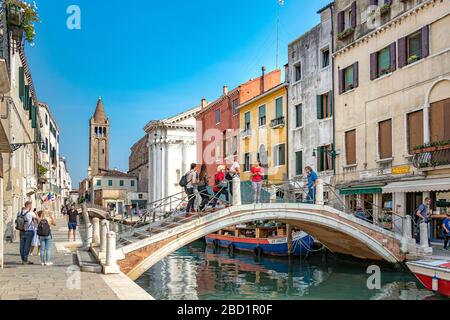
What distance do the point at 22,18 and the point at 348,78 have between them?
42.4 feet

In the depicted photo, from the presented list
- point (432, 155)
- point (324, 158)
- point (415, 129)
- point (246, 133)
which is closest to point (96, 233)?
point (432, 155)

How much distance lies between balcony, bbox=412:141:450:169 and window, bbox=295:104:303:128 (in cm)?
900

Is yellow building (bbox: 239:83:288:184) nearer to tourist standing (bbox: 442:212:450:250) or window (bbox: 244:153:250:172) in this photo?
window (bbox: 244:153:250:172)

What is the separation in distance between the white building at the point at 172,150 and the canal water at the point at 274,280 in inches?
1465

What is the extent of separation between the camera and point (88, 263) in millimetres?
12469

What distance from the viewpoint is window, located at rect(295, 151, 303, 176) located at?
26.2m

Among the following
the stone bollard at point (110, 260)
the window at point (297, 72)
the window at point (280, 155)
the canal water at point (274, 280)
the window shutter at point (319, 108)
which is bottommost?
the canal water at point (274, 280)

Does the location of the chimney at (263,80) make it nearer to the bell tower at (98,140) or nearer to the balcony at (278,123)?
the balcony at (278,123)

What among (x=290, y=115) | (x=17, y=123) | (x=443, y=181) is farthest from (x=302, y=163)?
(x=17, y=123)

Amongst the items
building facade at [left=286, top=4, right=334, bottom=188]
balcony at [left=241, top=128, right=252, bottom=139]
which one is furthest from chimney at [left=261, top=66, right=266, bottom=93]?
building facade at [left=286, top=4, right=334, bottom=188]

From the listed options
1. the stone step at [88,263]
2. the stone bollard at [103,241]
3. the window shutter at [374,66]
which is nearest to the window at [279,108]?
the window shutter at [374,66]

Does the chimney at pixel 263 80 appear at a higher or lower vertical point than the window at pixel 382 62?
higher

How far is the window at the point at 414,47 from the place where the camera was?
17766mm
